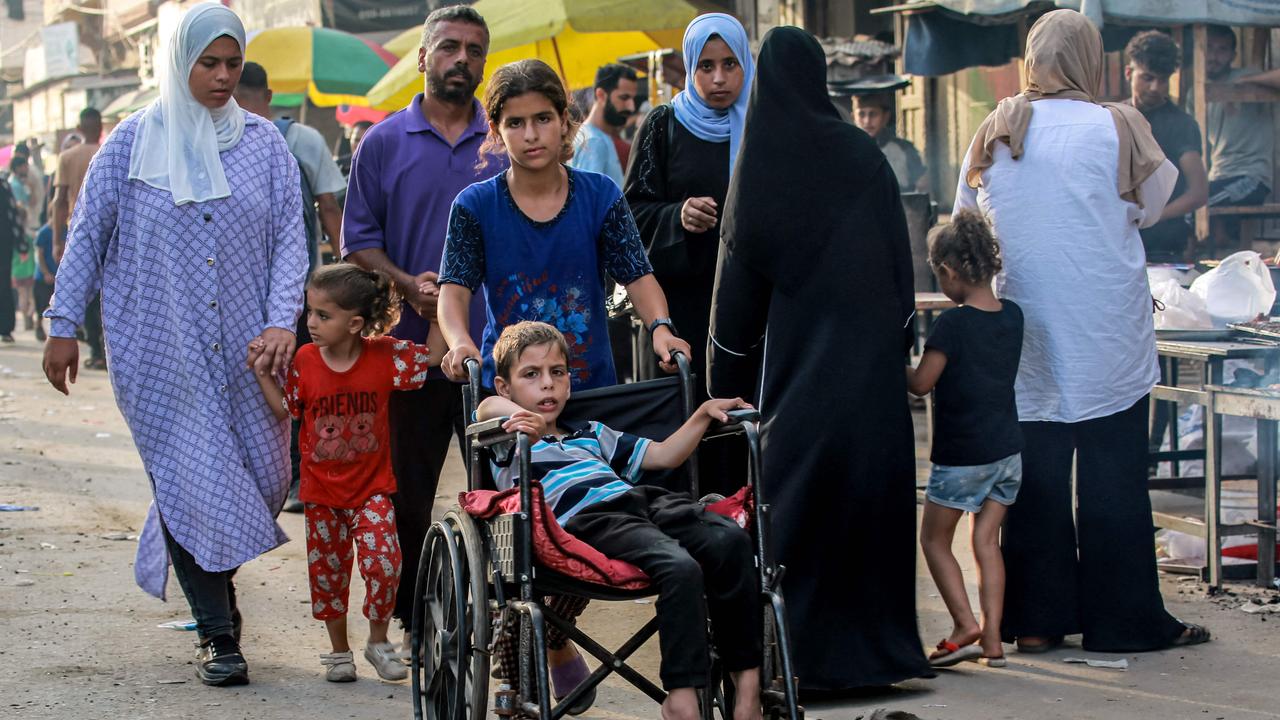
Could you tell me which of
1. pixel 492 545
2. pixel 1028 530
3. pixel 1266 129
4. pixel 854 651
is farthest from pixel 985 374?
pixel 1266 129

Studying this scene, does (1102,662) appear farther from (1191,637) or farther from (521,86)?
(521,86)

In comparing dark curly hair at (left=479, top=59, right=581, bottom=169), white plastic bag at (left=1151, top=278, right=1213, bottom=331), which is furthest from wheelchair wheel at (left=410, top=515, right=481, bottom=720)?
white plastic bag at (left=1151, top=278, right=1213, bottom=331)

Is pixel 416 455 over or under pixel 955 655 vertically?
over

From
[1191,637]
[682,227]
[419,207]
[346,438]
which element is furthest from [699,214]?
[1191,637]

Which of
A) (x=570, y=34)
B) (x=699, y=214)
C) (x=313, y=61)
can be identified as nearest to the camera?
(x=699, y=214)

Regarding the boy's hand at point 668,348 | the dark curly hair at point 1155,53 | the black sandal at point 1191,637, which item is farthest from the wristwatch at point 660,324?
the dark curly hair at point 1155,53

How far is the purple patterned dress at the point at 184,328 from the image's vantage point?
509cm

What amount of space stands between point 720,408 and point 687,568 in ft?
1.52

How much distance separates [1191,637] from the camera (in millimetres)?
5344

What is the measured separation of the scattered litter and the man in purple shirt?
2.19 meters

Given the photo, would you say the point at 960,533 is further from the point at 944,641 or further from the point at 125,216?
the point at 125,216

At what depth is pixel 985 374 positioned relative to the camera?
508 cm

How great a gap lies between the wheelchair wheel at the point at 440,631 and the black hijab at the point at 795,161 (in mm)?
1309

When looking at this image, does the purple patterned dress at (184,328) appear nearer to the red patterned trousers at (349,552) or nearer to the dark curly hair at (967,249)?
the red patterned trousers at (349,552)
